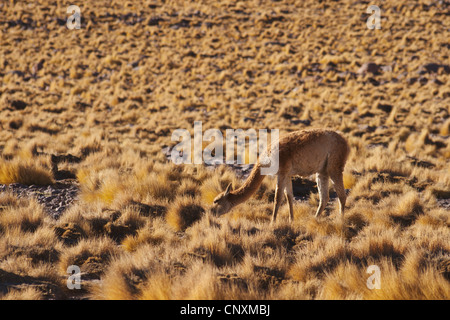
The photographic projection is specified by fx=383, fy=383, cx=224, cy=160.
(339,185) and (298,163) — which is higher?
(298,163)

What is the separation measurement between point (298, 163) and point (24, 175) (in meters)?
6.48

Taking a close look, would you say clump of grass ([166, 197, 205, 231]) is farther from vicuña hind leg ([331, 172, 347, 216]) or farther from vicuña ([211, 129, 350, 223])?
vicuña hind leg ([331, 172, 347, 216])

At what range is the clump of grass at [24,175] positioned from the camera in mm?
8930

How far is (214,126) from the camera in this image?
1833cm

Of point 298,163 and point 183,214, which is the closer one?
point 298,163

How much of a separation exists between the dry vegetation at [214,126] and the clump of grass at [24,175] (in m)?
0.04

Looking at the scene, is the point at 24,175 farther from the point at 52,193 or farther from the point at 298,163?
the point at 298,163

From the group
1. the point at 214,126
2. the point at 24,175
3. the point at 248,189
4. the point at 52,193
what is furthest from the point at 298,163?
the point at 214,126

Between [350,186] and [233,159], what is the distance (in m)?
4.21

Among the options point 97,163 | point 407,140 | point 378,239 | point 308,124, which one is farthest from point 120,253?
point 308,124

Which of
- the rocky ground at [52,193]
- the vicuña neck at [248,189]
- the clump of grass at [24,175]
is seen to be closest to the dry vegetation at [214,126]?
the clump of grass at [24,175]

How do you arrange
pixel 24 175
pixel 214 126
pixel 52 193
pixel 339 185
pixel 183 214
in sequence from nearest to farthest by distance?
1. pixel 339 185
2. pixel 183 214
3. pixel 52 193
4. pixel 24 175
5. pixel 214 126

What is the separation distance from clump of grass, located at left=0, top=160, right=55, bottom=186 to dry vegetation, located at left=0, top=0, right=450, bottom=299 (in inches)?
1.5

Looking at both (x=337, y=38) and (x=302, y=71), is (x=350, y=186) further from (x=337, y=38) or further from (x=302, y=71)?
(x=337, y=38)
